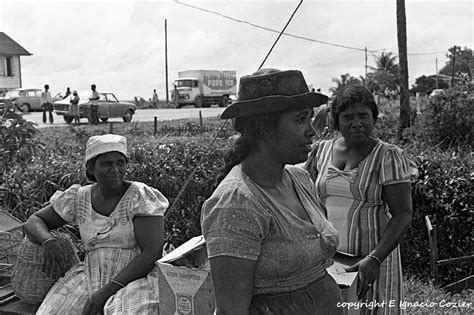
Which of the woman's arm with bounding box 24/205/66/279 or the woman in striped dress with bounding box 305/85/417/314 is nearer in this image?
the woman in striped dress with bounding box 305/85/417/314

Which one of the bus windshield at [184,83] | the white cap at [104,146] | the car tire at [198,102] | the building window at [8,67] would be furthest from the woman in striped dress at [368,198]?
the building window at [8,67]

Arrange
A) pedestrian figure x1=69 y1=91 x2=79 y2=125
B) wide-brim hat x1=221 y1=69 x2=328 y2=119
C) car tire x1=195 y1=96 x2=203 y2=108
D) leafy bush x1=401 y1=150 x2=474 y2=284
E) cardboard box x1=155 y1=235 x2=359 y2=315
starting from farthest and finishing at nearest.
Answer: car tire x1=195 y1=96 x2=203 y2=108, pedestrian figure x1=69 y1=91 x2=79 y2=125, leafy bush x1=401 y1=150 x2=474 y2=284, cardboard box x1=155 y1=235 x2=359 y2=315, wide-brim hat x1=221 y1=69 x2=328 y2=119

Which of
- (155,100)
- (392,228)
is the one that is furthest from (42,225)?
(155,100)

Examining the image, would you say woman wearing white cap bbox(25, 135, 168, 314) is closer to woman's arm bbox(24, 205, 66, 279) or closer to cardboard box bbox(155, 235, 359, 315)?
woman's arm bbox(24, 205, 66, 279)

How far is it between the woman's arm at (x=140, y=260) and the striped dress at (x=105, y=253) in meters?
0.03

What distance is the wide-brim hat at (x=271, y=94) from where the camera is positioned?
2.06 metres

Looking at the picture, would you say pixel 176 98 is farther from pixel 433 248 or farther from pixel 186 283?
pixel 186 283

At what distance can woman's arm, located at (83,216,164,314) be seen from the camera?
323 cm

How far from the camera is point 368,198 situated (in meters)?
2.92

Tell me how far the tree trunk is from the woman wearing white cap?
35.3ft

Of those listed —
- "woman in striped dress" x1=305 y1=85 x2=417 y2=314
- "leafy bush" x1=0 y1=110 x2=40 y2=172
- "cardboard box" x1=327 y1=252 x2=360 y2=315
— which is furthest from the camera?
"leafy bush" x1=0 y1=110 x2=40 y2=172

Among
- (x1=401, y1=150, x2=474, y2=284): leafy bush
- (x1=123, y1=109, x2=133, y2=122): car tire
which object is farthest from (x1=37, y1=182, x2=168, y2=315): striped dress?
(x1=123, y1=109, x2=133, y2=122): car tire

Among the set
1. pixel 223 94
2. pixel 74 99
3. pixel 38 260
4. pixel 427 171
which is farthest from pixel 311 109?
pixel 223 94

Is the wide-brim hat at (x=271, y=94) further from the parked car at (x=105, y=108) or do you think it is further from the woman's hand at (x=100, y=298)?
the parked car at (x=105, y=108)
